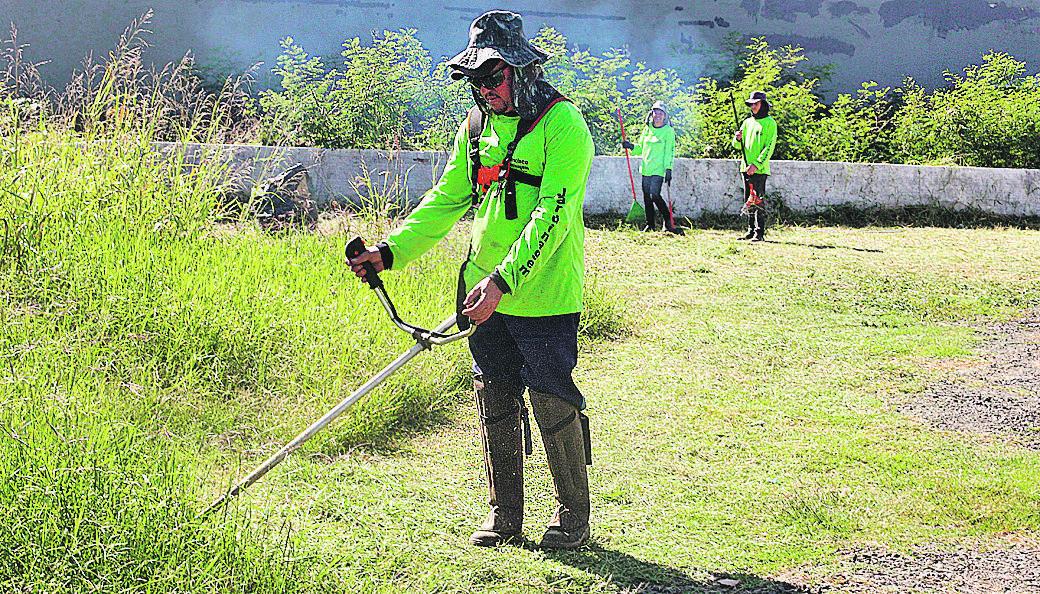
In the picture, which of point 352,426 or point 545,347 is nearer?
point 545,347

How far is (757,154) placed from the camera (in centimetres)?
1321

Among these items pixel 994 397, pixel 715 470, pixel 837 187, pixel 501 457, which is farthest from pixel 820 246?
pixel 501 457

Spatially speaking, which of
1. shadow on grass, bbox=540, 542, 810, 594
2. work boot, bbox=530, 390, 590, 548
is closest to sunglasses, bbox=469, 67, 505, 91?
work boot, bbox=530, 390, 590, 548

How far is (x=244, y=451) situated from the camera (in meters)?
5.01

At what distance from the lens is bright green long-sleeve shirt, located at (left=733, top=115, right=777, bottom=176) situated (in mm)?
13078

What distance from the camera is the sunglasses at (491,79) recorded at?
3.95 m

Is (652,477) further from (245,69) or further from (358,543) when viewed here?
(245,69)

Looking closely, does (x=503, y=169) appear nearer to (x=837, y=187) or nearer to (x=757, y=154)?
(x=757, y=154)

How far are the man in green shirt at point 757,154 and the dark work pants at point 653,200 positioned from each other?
2.87 ft

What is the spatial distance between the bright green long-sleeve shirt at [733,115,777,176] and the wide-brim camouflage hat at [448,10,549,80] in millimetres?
9383

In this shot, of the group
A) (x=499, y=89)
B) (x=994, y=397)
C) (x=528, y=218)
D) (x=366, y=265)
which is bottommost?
(x=994, y=397)

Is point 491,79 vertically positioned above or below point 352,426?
above

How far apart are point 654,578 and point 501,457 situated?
0.67 meters

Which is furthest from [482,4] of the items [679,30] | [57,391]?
[57,391]
